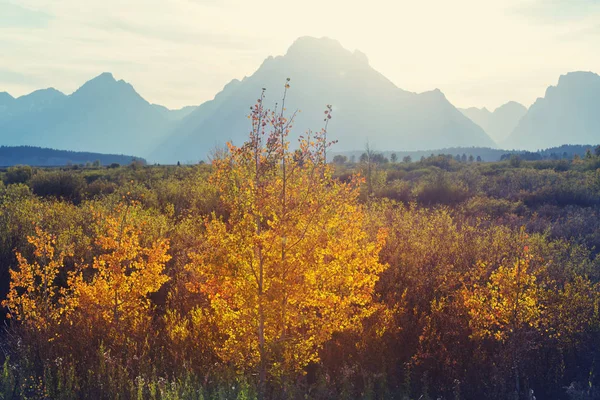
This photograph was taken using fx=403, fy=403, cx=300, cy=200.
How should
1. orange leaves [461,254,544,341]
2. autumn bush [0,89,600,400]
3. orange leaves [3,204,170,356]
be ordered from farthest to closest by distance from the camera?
1. orange leaves [3,204,170,356]
2. orange leaves [461,254,544,341]
3. autumn bush [0,89,600,400]

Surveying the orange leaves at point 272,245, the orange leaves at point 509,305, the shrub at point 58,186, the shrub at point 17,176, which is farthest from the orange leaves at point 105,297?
the shrub at point 17,176

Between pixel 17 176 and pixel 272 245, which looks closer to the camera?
pixel 272 245

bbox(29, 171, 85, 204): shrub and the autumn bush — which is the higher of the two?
bbox(29, 171, 85, 204): shrub

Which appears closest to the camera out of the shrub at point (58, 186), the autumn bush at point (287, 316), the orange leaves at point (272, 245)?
the orange leaves at point (272, 245)

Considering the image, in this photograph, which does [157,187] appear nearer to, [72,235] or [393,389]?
[72,235]

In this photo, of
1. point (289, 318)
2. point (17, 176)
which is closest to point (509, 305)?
point (289, 318)

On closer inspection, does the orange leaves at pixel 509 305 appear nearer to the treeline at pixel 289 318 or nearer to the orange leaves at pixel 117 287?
the treeline at pixel 289 318

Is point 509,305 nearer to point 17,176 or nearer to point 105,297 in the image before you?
point 105,297

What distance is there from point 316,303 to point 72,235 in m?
9.16

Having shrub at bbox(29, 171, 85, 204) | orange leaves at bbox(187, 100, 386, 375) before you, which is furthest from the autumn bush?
shrub at bbox(29, 171, 85, 204)

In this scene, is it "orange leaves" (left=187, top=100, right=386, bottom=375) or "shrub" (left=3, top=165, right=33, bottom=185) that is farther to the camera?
"shrub" (left=3, top=165, right=33, bottom=185)

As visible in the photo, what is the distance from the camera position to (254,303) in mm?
5297

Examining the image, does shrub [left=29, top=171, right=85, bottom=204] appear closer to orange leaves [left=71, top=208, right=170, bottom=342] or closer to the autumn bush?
the autumn bush

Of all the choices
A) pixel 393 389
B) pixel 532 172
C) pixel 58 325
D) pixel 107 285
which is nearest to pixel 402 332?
pixel 393 389
